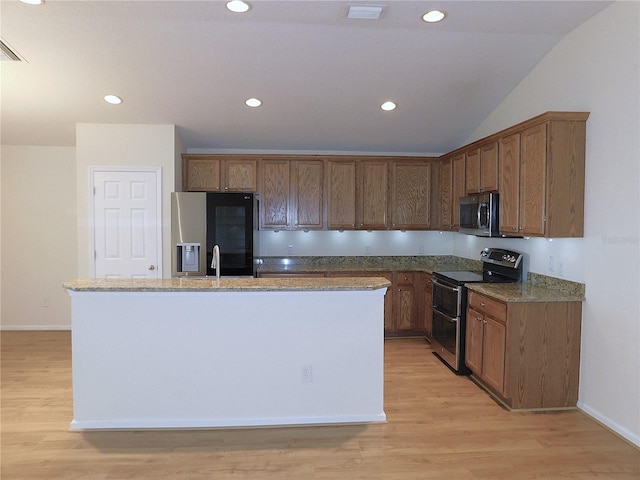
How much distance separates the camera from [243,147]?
5.50 meters

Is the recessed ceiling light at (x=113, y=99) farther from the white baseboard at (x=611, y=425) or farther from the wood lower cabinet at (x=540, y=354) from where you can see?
the white baseboard at (x=611, y=425)

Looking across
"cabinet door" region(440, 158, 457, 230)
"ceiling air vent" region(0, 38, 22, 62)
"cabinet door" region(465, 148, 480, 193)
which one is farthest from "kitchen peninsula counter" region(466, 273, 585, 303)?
"ceiling air vent" region(0, 38, 22, 62)

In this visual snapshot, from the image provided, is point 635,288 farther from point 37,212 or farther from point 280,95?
point 37,212

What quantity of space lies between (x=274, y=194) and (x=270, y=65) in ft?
6.15

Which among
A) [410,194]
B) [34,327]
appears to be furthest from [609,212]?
[34,327]

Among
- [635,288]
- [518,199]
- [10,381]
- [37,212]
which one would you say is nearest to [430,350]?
[518,199]

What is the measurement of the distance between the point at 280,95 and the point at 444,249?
124 inches

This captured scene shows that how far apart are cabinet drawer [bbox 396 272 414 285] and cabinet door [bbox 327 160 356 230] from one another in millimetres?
877

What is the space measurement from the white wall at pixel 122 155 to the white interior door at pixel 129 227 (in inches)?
3.5

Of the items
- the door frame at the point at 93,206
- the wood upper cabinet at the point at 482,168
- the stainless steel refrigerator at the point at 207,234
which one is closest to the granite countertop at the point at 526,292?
the wood upper cabinet at the point at 482,168

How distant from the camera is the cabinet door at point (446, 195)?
5199 millimetres

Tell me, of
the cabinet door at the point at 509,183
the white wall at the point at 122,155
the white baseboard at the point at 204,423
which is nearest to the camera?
the white baseboard at the point at 204,423

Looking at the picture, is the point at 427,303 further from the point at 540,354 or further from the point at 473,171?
Answer: the point at 540,354

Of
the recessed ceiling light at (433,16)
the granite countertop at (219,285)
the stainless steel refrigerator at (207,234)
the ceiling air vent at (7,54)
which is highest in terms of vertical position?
the recessed ceiling light at (433,16)
